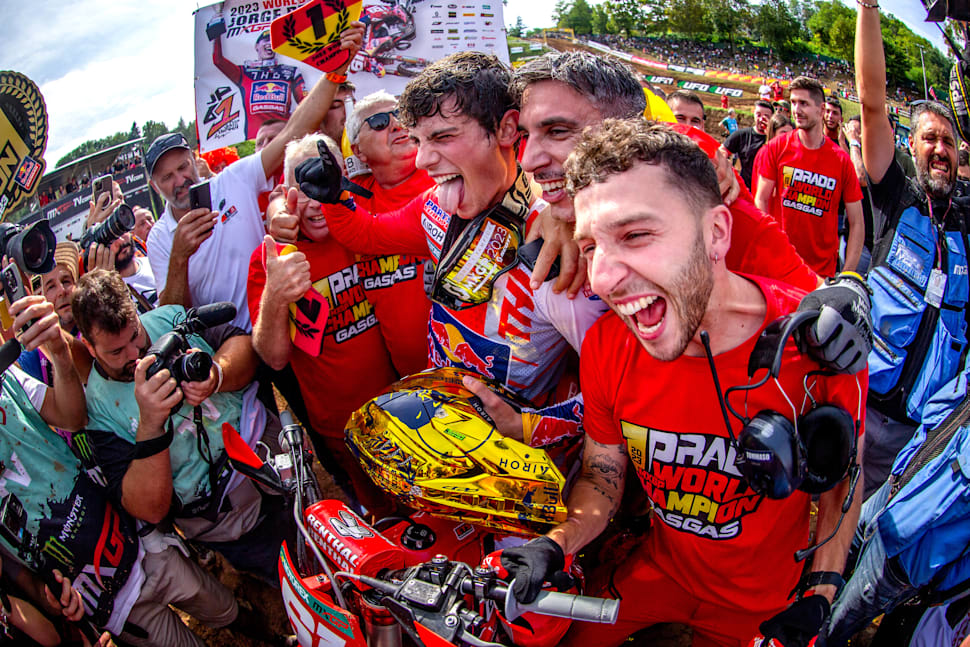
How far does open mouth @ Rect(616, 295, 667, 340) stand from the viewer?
1689mm

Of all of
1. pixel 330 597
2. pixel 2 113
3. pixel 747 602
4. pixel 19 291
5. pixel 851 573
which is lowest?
pixel 851 573

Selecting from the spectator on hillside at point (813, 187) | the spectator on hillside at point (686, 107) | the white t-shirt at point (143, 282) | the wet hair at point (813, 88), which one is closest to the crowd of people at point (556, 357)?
the white t-shirt at point (143, 282)

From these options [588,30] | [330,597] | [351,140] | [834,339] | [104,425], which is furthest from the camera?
[588,30]

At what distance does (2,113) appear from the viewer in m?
2.81

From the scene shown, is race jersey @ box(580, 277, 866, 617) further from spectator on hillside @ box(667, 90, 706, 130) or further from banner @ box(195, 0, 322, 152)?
banner @ box(195, 0, 322, 152)

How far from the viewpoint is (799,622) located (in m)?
1.67

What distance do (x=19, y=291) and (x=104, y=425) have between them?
29.1 inches

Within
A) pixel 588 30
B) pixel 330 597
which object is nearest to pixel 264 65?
pixel 330 597

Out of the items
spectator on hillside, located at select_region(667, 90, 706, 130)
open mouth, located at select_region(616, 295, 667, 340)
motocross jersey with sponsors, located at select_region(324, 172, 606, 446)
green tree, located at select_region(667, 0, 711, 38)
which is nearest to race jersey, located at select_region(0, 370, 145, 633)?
motocross jersey with sponsors, located at select_region(324, 172, 606, 446)

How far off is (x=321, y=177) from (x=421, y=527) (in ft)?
5.37

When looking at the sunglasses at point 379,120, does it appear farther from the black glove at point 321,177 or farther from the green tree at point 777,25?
the green tree at point 777,25

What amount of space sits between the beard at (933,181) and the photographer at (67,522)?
443 cm

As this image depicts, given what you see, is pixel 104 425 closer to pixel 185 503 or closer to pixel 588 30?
pixel 185 503

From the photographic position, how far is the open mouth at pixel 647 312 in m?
1.69
